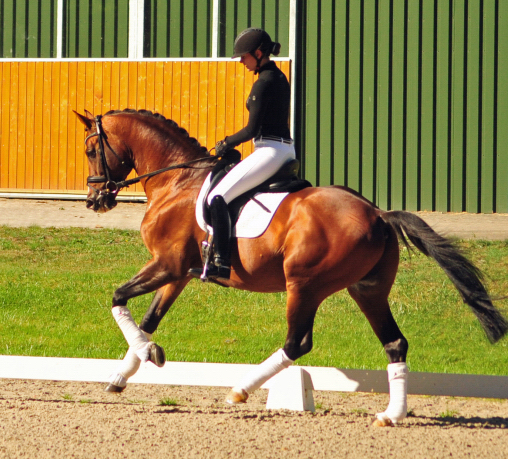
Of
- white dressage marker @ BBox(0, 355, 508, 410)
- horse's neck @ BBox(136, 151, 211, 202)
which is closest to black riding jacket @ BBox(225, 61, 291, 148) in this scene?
horse's neck @ BBox(136, 151, 211, 202)

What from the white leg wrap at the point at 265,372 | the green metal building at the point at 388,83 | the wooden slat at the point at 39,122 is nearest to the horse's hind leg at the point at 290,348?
the white leg wrap at the point at 265,372

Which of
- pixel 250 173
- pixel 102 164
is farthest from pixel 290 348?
pixel 102 164

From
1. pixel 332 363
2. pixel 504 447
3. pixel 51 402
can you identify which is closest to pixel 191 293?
pixel 332 363

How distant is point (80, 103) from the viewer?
1551 centimetres

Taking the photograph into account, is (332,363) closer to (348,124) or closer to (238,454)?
(238,454)

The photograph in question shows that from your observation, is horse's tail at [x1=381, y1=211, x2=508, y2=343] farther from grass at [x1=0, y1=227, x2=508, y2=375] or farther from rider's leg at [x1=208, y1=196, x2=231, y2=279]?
grass at [x1=0, y1=227, x2=508, y2=375]

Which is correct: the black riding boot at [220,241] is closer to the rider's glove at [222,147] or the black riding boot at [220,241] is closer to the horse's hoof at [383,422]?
the rider's glove at [222,147]

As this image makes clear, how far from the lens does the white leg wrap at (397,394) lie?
4.89 m

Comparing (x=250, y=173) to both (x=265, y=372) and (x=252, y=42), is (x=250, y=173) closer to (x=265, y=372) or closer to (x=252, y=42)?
(x=252, y=42)

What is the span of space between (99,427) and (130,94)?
37.8ft

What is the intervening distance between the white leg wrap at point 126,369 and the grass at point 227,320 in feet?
5.12

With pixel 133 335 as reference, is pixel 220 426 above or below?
below

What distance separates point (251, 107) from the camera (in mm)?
5328

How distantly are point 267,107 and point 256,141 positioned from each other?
0.83ft
